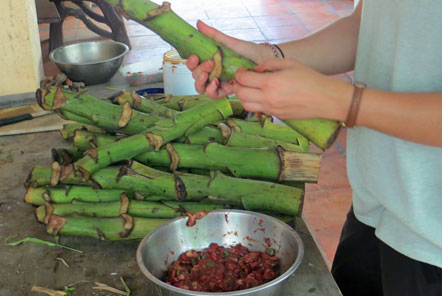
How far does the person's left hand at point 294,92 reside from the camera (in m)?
1.08

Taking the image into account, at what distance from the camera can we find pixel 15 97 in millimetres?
2547

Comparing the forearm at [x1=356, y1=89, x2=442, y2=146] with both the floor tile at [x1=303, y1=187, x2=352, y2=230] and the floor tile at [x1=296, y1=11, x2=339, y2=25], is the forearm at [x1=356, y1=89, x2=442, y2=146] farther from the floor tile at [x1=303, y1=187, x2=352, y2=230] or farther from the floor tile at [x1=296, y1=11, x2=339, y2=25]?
the floor tile at [x1=296, y1=11, x2=339, y2=25]

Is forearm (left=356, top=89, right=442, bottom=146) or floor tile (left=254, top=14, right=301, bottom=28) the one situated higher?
forearm (left=356, top=89, right=442, bottom=146)

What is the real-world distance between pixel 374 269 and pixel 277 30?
16.9 feet

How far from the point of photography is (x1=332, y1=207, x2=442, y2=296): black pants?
4.09 feet

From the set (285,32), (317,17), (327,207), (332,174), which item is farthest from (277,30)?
(327,207)

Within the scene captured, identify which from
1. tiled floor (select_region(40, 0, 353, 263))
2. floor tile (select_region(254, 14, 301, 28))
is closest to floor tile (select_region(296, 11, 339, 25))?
tiled floor (select_region(40, 0, 353, 263))

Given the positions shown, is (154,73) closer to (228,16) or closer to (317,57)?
(317,57)

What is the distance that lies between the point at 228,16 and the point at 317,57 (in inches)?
227

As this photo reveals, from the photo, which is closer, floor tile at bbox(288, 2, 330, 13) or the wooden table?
the wooden table

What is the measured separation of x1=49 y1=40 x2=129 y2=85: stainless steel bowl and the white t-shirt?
5.23ft

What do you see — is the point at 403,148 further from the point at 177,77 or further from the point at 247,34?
the point at 247,34

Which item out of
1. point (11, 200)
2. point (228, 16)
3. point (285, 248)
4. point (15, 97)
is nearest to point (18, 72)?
point (15, 97)

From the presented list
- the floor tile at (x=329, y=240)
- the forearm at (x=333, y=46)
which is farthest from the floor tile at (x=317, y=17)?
the forearm at (x=333, y=46)
